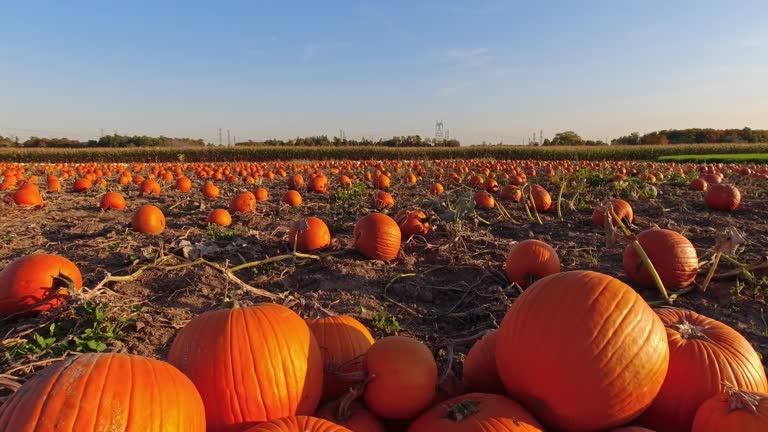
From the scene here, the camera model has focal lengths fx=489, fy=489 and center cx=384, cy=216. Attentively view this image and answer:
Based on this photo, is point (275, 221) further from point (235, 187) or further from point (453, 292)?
point (235, 187)

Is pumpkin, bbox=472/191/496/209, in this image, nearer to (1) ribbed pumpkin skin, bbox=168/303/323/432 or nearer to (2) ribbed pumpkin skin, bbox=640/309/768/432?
(2) ribbed pumpkin skin, bbox=640/309/768/432

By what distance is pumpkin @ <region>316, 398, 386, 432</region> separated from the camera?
166 cm

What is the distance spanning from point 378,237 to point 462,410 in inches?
124

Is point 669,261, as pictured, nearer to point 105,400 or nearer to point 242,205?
point 105,400

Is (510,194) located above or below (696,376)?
above

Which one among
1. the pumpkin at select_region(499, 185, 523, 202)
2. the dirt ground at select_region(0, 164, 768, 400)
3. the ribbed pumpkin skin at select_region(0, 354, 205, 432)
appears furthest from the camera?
the pumpkin at select_region(499, 185, 523, 202)

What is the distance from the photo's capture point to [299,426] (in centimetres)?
143

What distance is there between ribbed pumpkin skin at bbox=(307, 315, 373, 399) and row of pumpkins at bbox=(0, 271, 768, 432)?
0.05 meters

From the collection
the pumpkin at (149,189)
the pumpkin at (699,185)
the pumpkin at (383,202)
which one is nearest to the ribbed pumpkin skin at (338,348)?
the pumpkin at (383,202)

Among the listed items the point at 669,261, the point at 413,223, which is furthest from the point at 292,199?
the point at 669,261

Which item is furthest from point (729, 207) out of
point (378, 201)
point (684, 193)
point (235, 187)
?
point (235, 187)

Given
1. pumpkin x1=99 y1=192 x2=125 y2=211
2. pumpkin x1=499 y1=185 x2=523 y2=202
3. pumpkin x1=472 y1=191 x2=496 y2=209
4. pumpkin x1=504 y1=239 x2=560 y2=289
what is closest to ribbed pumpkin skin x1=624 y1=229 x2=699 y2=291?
pumpkin x1=504 y1=239 x2=560 y2=289

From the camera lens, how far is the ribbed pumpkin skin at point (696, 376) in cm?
172

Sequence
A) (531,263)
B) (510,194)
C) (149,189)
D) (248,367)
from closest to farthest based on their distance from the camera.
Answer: (248,367) → (531,263) → (510,194) → (149,189)
